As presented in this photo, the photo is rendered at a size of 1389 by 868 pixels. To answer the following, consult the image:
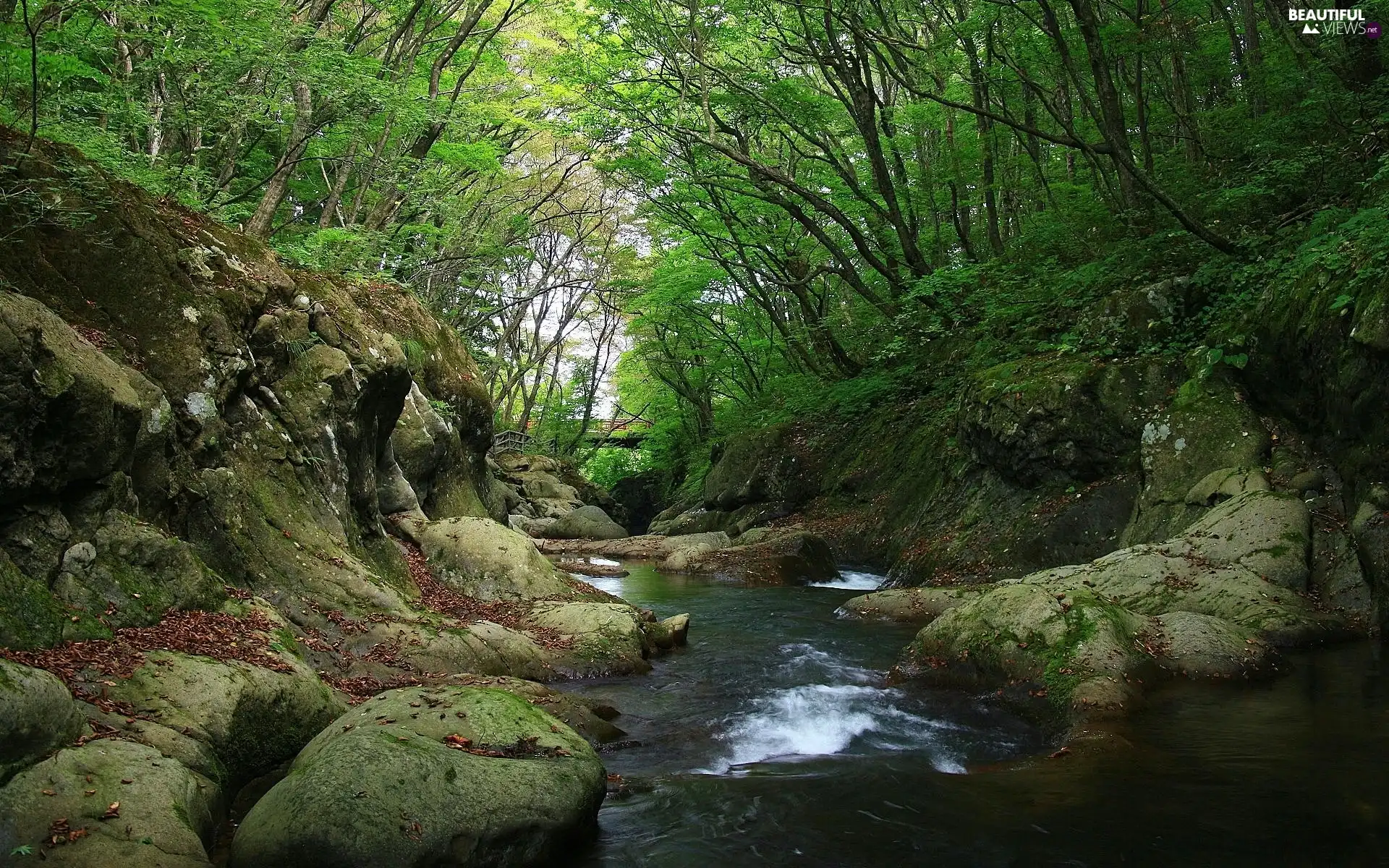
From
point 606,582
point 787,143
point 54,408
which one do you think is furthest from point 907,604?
point 787,143

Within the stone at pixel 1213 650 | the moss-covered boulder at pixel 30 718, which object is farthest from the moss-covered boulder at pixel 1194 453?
the moss-covered boulder at pixel 30 718

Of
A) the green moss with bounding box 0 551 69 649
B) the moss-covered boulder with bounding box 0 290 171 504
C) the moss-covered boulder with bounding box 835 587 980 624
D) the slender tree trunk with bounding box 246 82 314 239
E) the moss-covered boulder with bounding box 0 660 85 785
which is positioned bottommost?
the moss-covered boulder with bounding box 835 587 980 624

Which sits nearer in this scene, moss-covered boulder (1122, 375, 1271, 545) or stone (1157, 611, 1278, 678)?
stone (1157, 611, 1278, 678)

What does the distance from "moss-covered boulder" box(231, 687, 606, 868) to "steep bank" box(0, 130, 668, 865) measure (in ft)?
0.10

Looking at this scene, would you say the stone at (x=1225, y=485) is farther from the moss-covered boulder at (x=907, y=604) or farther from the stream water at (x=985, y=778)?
the moss-covered boulder at (x=907, y=604)

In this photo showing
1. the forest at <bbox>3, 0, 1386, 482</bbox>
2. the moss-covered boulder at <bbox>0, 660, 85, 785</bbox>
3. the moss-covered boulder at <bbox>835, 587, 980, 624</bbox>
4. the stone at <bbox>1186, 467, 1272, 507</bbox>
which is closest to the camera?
the moss-covered boulder at <bbox>0, 660, 85, 785</bbox>

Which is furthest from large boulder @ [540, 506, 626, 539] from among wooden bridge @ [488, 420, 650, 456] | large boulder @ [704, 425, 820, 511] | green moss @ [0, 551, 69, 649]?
green moss @ [0, 551, 69, 649]

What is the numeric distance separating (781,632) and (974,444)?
18.8 ft

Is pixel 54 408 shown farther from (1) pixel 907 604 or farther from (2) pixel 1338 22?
(2) pixel 1338 22

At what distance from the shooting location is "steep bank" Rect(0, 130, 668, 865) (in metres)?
4.35

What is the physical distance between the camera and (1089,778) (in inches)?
224

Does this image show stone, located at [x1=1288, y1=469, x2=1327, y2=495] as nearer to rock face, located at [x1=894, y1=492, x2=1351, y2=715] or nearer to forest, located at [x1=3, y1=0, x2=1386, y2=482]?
rock face, located at [x1=894, y1=492, x2=1351, y2=715]

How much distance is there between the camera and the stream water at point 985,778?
482cm

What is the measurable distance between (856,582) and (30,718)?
14.3 m
